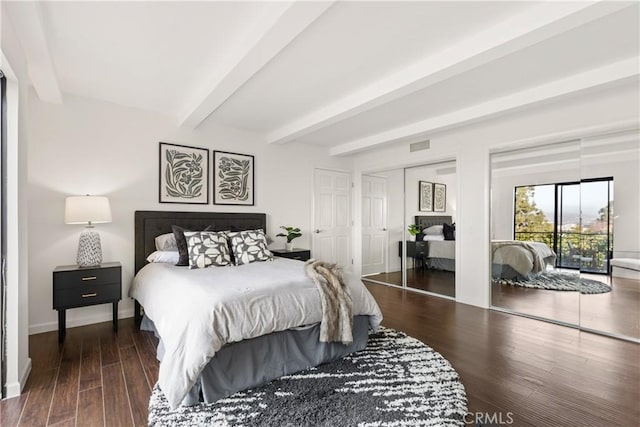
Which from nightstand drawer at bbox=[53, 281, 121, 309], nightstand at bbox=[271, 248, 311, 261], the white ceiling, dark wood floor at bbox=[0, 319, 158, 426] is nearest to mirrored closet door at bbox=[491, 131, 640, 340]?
the white ceiling

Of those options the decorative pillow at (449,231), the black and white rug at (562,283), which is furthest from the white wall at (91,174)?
the black and white rug at (562,283)

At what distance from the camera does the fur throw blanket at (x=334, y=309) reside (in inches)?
91.4

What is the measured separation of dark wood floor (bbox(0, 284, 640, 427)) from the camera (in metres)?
1.83

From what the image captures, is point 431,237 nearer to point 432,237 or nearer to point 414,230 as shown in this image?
point 432,237

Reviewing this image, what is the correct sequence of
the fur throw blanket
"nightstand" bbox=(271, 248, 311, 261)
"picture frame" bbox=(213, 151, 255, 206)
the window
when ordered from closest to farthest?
1. the fur throw blanket
2. the window
3. "picture frame" bbox=(213, 151, 255, 206)
4. "nightstand" bbox=(271, 248, 311, 261)

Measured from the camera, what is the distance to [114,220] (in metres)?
3.54

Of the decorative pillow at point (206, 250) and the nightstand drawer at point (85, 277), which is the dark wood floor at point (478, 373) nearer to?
the nightstand drawer at point (85, 277)

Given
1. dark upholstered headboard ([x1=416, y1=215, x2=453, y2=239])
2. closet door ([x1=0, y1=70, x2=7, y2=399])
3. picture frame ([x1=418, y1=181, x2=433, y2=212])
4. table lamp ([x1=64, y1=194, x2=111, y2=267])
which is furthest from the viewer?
picture frame ([x1=418, y1=181, x2=433, y2=212])

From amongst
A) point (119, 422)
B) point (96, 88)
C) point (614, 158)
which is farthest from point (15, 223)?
point (614, 158)

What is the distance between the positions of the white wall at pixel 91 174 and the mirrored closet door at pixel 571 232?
146 inches

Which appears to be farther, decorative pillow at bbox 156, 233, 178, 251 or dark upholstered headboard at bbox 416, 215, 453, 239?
dark upholstered headboard at bbox 416, 215, 453, 239

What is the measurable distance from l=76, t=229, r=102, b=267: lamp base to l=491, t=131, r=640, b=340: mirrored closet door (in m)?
4.55

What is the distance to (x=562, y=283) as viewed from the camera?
356 centimetres

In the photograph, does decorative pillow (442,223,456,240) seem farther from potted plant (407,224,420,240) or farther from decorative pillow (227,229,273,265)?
decorative pillow (227,229,273,265)
